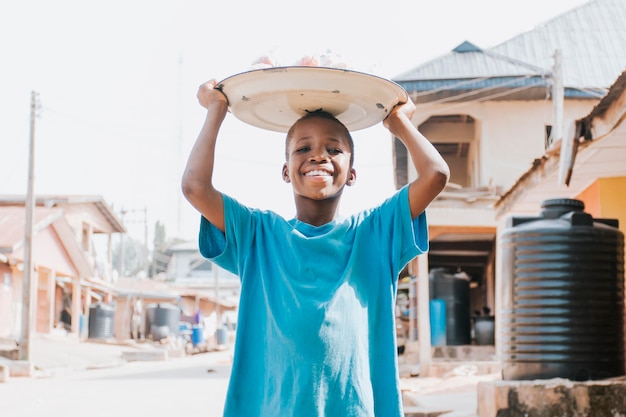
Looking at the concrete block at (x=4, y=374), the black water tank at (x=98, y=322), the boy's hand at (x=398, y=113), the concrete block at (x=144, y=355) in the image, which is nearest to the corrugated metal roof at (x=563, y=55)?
the concrete block at (x=4, y=374)

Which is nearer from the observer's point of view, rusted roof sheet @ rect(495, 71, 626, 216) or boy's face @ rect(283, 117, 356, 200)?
boy's face @ rect(283, 117, 356, 200)

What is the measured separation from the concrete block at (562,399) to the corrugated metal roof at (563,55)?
11441 millimetres

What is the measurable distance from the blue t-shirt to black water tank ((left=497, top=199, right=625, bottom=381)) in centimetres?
349

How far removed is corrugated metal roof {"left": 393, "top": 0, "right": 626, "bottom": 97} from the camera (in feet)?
54.2

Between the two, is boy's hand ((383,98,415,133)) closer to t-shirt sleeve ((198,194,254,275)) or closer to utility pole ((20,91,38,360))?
t-shirt sleeve ((198,194,254,275))

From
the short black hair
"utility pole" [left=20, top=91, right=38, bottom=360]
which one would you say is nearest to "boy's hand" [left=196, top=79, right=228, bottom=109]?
the short black hair

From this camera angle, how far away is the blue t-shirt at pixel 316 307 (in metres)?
2.26

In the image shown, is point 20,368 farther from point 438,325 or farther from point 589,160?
point 589,160

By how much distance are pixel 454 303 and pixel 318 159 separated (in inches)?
521

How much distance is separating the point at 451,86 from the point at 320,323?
1429cm

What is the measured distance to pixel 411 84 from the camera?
635 inches

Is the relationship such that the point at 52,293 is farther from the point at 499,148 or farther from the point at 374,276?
the point at 374,276

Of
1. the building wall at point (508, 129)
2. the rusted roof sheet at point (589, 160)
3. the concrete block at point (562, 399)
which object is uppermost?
the building wall at point (508, 129)

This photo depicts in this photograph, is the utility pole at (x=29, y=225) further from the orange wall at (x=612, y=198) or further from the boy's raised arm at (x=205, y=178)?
the boy's raised arm at (x=205, y=178)
